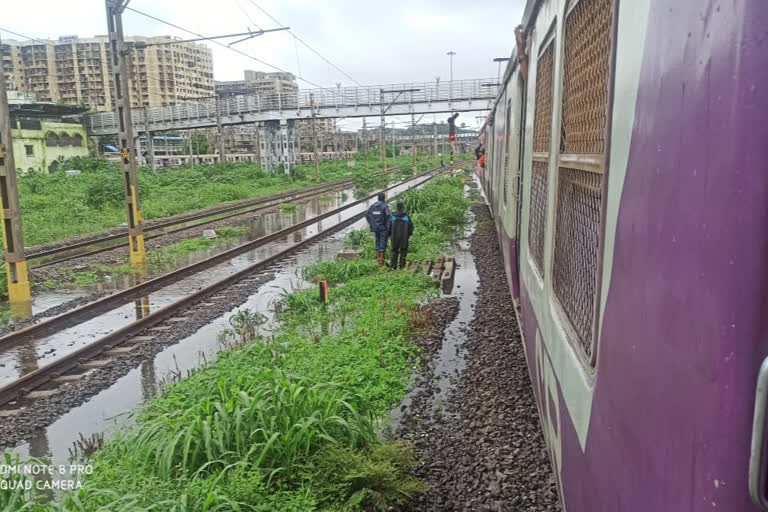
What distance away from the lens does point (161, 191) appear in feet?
105

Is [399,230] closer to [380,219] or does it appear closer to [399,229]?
[399,229]

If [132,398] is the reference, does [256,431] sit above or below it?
above

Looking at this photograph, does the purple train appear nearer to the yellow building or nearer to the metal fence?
the metal fence

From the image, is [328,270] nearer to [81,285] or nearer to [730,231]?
[81,285]

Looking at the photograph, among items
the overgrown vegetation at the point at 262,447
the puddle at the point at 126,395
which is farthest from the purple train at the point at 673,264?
the puddle at the point at 126,395

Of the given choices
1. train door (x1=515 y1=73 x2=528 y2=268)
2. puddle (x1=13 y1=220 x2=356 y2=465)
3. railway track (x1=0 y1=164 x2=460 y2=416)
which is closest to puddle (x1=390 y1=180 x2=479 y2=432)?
train door (x1=515 y1=73 x2=528 y2=268)

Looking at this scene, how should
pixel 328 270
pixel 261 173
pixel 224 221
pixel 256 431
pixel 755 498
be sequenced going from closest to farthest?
1. pixel 755 498
2. pixel 256 431
3. pixel 328 270
4. pixel 224 221
5. pixel 261 173

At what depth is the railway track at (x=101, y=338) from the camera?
654cm

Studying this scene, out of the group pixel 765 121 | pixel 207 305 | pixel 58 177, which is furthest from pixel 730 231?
pixel 58 177

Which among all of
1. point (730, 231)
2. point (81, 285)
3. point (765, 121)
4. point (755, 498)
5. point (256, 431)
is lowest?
point (81, 285)

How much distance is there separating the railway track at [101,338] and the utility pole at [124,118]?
1.75 meters

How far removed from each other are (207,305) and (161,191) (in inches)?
935

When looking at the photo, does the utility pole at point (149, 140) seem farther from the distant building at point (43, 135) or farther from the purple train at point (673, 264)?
the purple train at point (673, 264)

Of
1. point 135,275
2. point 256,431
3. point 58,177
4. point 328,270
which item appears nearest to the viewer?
point 256,431
